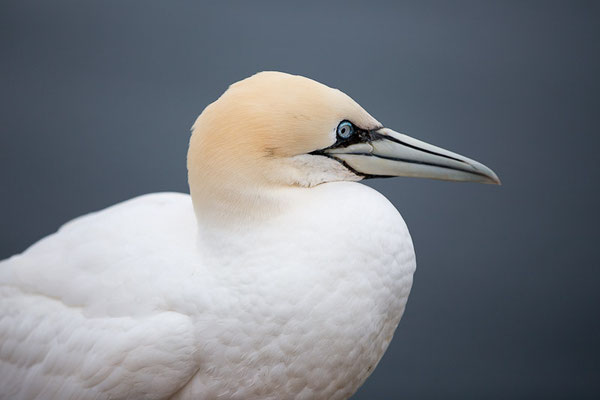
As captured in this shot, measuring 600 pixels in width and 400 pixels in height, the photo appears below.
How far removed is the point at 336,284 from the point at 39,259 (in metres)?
1.32

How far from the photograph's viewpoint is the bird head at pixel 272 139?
2.74 m

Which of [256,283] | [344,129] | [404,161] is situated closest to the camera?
[256,283]

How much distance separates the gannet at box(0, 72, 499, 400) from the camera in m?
2.71

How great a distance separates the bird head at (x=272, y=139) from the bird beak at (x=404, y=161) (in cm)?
2

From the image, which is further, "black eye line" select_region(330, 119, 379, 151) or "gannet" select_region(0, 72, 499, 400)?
"black eye line" select_region(330, 119, 379, 151)

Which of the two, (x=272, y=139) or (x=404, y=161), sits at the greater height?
(x=272, y=139)

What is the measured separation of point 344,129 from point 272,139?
0.31 meters

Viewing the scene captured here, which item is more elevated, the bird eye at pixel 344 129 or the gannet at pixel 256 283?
the bird eye at pixel 344 129

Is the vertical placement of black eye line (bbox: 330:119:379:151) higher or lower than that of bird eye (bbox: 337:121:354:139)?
lower

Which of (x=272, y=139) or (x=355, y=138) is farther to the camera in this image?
(x=355, y=138)

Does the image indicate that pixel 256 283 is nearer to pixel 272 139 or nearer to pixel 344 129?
pixel 272 139

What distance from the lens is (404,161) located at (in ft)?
9.92

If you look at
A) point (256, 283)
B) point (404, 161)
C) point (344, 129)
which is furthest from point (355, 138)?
point (256, 283)

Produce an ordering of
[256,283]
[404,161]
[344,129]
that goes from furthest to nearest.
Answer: [404,161] → [344,129] → [256,283]
